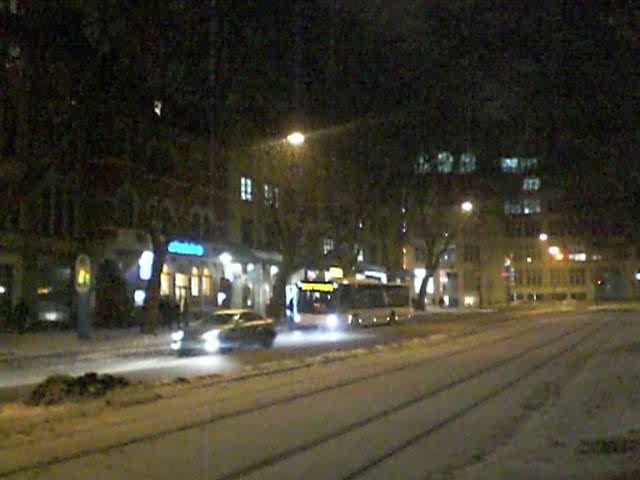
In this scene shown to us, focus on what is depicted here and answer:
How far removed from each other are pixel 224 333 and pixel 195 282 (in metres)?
31.9

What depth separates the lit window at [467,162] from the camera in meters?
69.8

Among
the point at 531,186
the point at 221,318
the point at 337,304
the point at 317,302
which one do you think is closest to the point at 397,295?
the point at 337,304

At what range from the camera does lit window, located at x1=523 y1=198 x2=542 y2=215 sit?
14525cm

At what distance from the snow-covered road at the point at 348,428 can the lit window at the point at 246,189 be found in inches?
1724

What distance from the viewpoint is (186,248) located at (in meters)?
60.5

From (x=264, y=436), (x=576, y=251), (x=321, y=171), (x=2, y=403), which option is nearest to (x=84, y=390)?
(x=2, y=403)

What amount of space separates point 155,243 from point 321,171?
11.7m

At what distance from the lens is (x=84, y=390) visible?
61.8 feet

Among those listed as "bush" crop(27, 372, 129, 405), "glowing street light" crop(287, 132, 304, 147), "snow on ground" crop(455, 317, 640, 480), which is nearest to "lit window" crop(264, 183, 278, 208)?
"glowing street light" crop(287, 132, 304, 147)

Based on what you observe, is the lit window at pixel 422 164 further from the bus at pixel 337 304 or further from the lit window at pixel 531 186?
the lit window at pixel 531 186

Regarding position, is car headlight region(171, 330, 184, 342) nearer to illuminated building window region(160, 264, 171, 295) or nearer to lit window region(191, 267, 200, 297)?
illuminated building window region(160, 264, 171, 295)

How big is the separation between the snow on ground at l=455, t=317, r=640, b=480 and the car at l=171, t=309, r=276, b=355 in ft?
44.0

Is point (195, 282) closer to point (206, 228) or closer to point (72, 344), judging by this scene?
point (206, 228)

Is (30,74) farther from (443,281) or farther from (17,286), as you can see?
(443,281)
